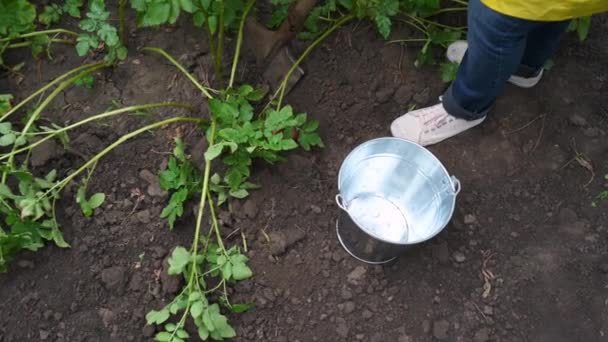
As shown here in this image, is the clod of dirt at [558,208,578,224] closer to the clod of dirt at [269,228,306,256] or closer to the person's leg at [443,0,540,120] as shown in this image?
the person's leg at [443,0,540,120]

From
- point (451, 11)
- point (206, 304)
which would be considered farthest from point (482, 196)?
point (206, 304)

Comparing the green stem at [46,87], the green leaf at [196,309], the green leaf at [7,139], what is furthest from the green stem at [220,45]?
the green leaf at [196,309]

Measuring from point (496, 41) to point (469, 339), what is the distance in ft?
2.99

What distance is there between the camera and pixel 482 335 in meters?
1.74

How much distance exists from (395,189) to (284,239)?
0.44 metres

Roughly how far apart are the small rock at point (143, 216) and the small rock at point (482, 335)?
113 cm

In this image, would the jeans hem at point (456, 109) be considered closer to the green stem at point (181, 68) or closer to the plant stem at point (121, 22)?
the green stem at point (181, 68)

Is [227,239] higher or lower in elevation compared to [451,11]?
lower

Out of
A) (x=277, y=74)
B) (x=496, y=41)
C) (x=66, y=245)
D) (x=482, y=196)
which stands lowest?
(x=482, y=196)

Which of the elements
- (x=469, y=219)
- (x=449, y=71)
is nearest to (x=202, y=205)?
(x=469, y=219)

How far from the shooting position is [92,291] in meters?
1.77

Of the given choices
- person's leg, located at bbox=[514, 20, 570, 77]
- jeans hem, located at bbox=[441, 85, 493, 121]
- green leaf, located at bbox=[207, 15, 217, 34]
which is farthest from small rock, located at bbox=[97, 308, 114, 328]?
person's leg, located at bbox=[514, 20, 570, 77]

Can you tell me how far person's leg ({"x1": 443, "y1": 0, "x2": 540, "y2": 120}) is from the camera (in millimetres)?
1510

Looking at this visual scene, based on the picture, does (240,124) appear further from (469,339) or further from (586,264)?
(586,264)
